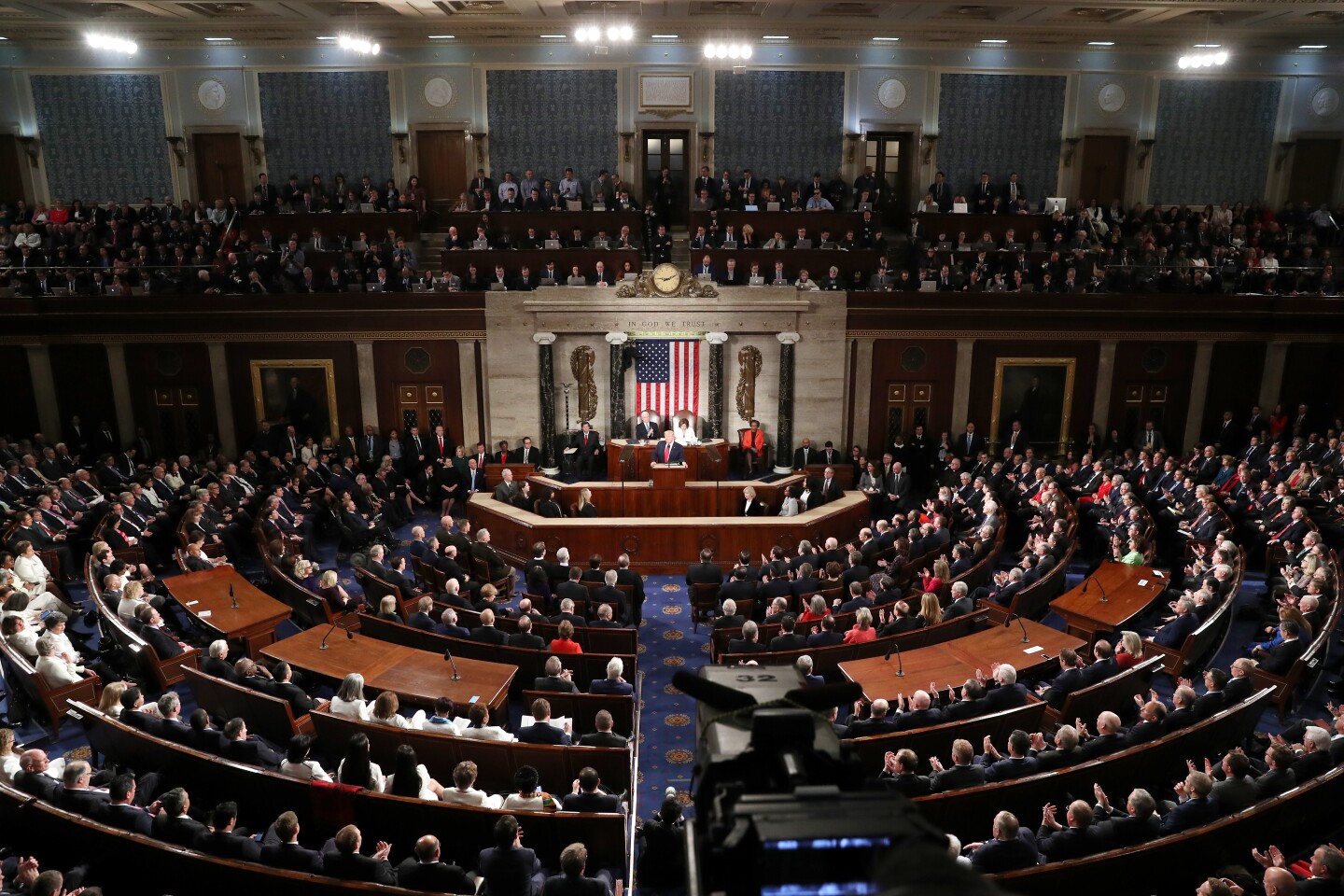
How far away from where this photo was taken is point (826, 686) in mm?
3201

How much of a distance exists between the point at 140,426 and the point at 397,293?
5.93 meters

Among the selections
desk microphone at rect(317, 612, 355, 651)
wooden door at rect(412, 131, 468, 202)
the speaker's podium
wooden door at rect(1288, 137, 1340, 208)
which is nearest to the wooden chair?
the speaker's podium

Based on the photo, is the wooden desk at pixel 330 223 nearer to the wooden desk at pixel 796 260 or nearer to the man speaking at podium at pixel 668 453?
the wooden desk at pixel 796 260

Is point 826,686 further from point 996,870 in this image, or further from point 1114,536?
point 1114,536

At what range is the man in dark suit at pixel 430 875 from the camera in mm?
5586

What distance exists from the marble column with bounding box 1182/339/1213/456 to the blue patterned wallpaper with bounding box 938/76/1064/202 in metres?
5.81

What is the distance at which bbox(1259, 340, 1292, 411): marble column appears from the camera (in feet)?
61.3

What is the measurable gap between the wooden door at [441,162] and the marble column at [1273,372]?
17770 mm

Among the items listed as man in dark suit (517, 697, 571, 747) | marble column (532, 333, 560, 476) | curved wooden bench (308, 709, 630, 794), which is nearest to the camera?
curved wooden bench (308, 709, 630, 794)

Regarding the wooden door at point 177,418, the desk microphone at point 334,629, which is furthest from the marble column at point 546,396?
the desk microphone at point 334,629

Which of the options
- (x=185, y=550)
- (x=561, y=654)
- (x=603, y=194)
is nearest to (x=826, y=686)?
(x=561, y=654)

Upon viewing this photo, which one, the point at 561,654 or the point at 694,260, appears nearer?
the point at 561,654

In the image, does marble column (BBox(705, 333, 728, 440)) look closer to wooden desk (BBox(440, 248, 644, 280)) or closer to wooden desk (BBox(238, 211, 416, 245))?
wooden desk (BBox(440, 248, 644, 280))

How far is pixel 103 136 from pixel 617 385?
13.8 m
